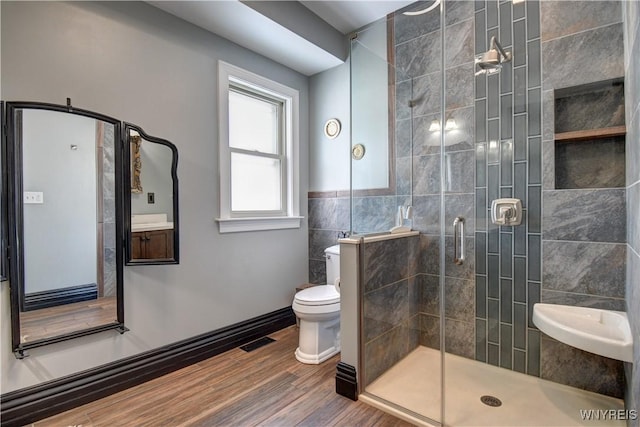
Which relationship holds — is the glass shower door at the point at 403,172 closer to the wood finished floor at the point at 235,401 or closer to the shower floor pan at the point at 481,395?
the shower floor pan at the point at 481,395

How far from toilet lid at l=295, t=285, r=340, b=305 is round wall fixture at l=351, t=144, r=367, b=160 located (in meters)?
1.07

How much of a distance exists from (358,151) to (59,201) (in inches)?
77.0

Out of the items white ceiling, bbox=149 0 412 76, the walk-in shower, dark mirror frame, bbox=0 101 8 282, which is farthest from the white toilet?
white ceiling, bbox=149 0 412 76

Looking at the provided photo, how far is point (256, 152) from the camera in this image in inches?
112

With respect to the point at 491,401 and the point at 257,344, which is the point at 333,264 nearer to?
the point at 257,344

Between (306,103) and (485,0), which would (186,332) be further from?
(485,0)

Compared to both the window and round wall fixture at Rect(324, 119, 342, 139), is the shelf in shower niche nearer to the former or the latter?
round wall fixture at Rect(324, 119, 342, 139)

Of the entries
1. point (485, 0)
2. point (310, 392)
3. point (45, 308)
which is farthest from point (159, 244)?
point (485, 0)

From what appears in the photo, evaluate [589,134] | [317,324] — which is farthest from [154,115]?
[589,134]

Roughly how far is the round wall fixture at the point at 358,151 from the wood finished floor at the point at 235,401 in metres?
1.56

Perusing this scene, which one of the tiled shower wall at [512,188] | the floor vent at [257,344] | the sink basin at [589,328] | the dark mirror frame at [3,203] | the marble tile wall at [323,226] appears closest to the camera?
the sink basin at [589,328]

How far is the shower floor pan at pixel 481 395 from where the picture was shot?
1.62 m

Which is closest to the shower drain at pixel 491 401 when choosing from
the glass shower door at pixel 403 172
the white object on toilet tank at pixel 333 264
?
the glass shower door at pixel 403 172

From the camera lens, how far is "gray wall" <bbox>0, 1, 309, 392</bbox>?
1.67 metres
